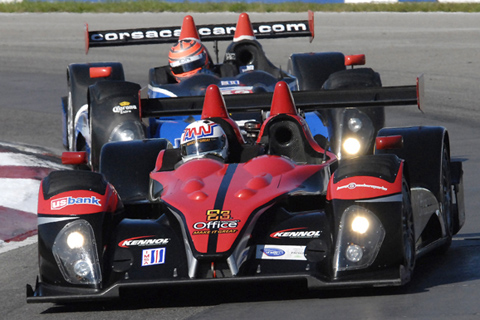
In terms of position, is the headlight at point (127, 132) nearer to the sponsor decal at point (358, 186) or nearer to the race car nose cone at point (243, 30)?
the race car nose cone at point (243, 30)

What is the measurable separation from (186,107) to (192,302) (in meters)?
2.57

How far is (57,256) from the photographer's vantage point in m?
6.41

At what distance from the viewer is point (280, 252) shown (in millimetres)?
6277

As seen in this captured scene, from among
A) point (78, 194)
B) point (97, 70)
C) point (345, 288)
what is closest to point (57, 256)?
point (78, 194)

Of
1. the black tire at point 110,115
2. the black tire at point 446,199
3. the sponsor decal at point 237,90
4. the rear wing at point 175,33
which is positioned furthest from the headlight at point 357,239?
the rear wing at point 175,33

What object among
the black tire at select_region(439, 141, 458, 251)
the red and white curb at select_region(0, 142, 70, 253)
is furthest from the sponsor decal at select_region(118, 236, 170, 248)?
the red and white curb at select_region(0, 142, 70, 253)

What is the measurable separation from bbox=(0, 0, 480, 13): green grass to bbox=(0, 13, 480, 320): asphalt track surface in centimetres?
150

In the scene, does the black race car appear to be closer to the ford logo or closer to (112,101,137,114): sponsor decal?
the ford logo

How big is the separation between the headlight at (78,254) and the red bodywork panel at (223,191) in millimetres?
587

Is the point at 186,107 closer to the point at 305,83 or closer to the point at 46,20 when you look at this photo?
the point at 305,83

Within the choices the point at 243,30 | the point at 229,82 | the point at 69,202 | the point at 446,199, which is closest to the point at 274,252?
the point at 69,202

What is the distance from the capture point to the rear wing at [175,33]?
13170 millimetres

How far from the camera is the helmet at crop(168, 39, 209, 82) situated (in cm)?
1283

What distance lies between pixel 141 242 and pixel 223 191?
0.63 metres
